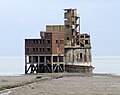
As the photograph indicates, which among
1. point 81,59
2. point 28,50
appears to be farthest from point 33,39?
point 81,59

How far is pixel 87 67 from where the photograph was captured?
384 ft

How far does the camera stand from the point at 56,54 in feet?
382

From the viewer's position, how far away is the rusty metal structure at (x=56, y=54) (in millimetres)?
116188

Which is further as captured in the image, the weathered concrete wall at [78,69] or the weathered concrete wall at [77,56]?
the weathered concrete wall at [77,56]

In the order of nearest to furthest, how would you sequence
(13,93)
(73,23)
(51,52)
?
1. (13,93)
2. (51,52)
3. (73,23)

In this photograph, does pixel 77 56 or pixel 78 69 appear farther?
pixel 77 56

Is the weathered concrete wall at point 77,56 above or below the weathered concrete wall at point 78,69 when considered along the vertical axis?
above

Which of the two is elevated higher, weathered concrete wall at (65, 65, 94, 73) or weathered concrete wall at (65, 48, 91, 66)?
weathered concrete wall at (65, 48, 91, 66)

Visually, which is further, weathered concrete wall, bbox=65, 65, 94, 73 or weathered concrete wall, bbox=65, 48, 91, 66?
weathered concrete wall, bbox=65, 48, 91, 66

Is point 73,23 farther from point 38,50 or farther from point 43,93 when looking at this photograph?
point 43,93

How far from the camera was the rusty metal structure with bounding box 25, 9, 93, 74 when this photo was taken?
381ft

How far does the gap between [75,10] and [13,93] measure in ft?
209

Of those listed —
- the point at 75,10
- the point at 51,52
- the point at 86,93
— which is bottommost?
the point at 86,93

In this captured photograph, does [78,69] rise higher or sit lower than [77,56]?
lower
